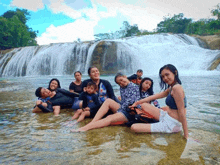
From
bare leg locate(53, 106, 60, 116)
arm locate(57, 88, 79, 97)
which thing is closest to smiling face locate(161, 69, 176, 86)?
bare leg locate(53, 106, 60, 116)

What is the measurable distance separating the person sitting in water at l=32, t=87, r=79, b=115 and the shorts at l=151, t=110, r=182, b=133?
8.07 ft

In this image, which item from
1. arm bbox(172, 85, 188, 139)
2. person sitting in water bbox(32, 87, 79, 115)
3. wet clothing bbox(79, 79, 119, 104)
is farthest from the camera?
person sitting in water bbox(32, 87, 79, 115)

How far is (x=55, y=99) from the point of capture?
4895 millimetres

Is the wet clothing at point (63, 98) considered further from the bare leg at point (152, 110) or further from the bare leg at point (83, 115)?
the bare leg at point (152, 110)

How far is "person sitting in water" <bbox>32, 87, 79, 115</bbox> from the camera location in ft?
15.0

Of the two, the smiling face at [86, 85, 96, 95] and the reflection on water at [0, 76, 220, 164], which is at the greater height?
the smiling face at [86, 85, 96, 95]

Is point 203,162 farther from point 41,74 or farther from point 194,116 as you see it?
point 41,74

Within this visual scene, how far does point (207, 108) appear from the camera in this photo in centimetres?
460

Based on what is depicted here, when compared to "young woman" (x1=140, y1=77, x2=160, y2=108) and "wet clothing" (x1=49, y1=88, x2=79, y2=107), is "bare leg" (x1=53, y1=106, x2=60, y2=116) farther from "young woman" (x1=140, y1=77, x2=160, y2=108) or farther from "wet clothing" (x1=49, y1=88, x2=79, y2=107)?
"young woman" (x1=140, y1=77, x2=160, y2=108)

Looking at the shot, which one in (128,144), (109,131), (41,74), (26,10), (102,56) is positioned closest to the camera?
(128,144)

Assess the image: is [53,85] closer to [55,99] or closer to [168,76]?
[55,99]

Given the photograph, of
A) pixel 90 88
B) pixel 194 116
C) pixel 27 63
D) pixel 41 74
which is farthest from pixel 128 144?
pixel 27 63

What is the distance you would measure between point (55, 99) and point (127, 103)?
89.4 inches

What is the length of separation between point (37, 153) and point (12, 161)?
27cm
